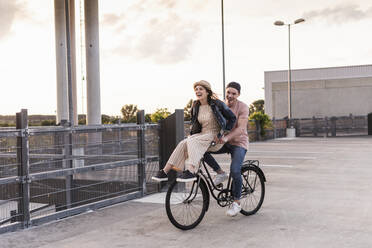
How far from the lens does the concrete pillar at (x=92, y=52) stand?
24.4 meters

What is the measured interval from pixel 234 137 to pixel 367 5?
33.7 m

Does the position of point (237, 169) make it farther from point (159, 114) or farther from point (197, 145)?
point (159, 114)

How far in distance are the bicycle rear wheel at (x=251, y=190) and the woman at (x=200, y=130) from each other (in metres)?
0.74

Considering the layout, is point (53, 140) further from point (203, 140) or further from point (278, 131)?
point (278, 131)

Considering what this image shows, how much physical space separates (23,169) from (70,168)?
38.3 inches

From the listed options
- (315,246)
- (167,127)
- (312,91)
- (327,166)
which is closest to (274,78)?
(312,91)

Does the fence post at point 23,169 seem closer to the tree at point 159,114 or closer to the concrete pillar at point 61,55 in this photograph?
the tree at point 159,114

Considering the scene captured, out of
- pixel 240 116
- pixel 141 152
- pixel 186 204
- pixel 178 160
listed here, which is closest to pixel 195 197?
pixel 186 204

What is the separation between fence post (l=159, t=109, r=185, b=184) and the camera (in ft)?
28.5

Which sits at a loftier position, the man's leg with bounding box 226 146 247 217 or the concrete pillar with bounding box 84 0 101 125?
the concrete pillar with bounding box 84 0 101 125

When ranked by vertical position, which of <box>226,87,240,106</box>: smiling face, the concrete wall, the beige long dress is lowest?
the beige long dress

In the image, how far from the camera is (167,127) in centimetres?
890

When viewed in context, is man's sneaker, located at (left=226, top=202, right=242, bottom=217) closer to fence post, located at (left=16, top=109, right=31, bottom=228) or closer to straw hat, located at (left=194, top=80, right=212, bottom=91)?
straw hat, located at (left=194, top=80, right=212, bottom=91)

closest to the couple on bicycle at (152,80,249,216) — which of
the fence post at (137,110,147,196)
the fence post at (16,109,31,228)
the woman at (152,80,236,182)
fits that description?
the woman at (152,80,236,182)
